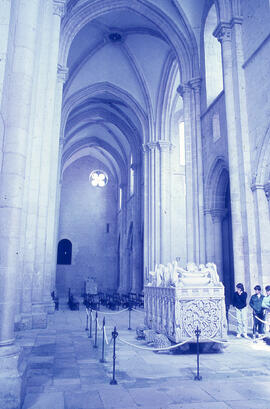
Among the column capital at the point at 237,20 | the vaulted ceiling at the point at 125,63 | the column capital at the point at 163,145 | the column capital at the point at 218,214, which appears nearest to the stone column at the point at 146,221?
the column capital at the point at 163,145

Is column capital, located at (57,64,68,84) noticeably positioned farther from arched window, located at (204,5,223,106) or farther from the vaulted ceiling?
arched window, located at (204,5,223,106)

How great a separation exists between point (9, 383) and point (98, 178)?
31250 millimetres

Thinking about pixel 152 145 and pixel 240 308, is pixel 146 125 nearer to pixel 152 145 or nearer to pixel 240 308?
Answer: pixel 152 145

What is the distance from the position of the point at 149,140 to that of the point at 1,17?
17.2m

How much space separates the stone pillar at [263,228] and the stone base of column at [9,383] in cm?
741

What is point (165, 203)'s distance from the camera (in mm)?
19344

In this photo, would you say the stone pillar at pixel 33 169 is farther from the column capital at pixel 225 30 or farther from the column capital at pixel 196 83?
the column capital at pixel 196 83

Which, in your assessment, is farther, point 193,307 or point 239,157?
point 239,157

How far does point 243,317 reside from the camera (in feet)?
27.5

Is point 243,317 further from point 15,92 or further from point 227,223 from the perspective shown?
point 15,92

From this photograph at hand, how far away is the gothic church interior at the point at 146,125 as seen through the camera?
462cm

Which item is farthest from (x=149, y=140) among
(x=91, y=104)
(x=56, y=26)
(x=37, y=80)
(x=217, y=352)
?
(x=217, y=352)

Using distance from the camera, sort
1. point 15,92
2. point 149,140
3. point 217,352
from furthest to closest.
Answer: point 149,140, point 217,352, point 15,92

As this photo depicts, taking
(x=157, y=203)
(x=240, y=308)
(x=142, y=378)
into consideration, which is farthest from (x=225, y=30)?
(x=142, y=378)
